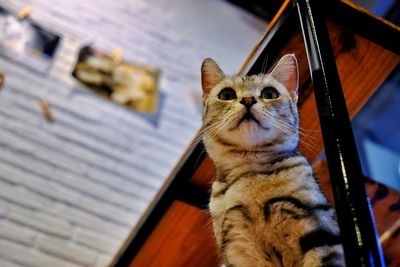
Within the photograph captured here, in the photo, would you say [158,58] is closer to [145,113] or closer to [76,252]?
[145,113]

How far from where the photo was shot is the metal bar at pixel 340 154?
1.76ft

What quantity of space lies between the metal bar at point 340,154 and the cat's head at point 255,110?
13cm

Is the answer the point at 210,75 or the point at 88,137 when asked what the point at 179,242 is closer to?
the point at 210,75

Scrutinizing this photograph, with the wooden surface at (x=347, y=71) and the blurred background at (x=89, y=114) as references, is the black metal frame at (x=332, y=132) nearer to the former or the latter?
the wooden surface at (x=347, y=71)

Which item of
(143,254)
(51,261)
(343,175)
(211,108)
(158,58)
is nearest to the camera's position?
(343,175)

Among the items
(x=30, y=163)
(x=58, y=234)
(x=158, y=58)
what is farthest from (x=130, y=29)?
(x=58, y=234)

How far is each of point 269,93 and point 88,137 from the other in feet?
5.71

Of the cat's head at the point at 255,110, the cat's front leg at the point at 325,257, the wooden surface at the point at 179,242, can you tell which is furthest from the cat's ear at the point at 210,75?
the cat's front leg at the point at 325,257

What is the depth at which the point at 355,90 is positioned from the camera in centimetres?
106

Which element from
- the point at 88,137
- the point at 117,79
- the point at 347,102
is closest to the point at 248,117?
the point at 347,102

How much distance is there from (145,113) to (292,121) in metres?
1.87

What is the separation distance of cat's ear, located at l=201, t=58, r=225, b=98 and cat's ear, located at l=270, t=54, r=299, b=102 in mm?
172

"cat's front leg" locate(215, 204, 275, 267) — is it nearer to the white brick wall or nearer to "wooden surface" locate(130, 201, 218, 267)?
"wooden surface" locate(130, 201, 218, 267)

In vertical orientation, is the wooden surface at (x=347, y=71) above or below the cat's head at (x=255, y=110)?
above
